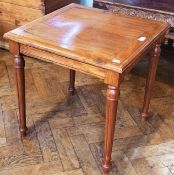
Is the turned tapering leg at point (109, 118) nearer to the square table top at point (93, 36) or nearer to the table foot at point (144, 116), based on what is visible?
the square table top at point (93, 36)

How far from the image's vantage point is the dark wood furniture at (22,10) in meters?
1.96

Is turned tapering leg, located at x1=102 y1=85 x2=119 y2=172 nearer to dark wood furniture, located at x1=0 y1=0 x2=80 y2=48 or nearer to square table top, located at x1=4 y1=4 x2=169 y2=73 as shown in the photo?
square table top, located at x1=4 y1=4 x2=169 y2=73

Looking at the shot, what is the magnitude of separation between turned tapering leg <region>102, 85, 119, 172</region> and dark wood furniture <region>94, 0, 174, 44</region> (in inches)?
25.5

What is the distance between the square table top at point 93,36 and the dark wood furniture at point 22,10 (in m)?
0.55

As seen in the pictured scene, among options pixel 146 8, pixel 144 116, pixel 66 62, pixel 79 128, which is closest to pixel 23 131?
pixel 79 128

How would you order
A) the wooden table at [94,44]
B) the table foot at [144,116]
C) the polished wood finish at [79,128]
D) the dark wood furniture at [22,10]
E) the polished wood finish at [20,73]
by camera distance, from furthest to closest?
the dark wood furniture at [22,10] < the table foot at [144,116] < the polished wood finish at [79,128] < the polished wood finish at [20,73] < the wooden table at [94,44]

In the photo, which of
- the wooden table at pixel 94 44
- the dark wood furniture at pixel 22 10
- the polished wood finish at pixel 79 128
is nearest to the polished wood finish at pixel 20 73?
the wooden table at pixel 94 44

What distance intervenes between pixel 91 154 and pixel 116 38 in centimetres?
58

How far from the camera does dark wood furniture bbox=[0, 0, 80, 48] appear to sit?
Result: 6.42 ft

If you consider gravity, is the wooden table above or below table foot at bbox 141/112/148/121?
above

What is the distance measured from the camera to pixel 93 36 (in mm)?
1210

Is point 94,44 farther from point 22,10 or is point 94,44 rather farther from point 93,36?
point 22,10

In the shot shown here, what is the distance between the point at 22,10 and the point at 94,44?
1.06 metres

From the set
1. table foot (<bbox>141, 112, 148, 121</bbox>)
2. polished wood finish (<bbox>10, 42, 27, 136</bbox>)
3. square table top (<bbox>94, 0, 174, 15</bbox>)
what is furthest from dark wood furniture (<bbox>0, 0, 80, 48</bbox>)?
table foot (<bbox>141, 112, 148, 121</bbox>)
